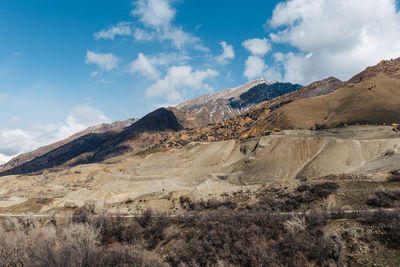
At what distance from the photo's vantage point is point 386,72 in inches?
3937

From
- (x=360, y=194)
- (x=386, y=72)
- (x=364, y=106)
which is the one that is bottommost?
(x=360, y=194)

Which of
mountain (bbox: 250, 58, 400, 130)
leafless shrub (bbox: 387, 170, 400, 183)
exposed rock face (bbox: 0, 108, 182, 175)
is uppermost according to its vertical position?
exposed rock face (bbox: 0, 108, 182, 175)

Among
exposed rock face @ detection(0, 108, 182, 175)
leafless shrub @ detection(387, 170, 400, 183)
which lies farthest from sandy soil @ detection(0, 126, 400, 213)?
exposed rock face @ detection(0, 108, 182, 175)

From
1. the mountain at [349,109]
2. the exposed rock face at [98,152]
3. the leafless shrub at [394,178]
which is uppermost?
the exposed rock face at [98,152]

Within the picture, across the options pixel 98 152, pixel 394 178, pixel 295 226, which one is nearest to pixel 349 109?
pixel 394 178

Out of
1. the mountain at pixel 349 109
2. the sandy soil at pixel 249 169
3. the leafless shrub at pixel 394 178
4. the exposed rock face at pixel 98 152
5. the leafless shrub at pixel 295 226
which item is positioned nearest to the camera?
the leafless shrub at pixel 295 226

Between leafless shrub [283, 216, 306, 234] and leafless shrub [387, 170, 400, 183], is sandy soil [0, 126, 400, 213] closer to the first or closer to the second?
leafless shrub [387, 170, 400, 183]

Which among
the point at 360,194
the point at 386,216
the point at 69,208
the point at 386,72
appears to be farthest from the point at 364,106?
the point at 69,208

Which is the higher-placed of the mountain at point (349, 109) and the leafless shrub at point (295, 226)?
the mountain at point (349, 109)

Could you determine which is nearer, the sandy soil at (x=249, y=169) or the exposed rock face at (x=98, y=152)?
the sandy soil at (x=249, y=169)

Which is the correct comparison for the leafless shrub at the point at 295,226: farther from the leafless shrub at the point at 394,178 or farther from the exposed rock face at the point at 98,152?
the exposed rock face at the point at 98,152

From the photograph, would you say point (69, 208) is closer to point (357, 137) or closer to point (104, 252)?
point (104, 252)

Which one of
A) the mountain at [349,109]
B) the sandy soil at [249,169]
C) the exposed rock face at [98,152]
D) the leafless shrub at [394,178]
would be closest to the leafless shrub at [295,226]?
the leafless shrub at [394,178]

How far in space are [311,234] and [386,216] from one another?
4.06 meters
